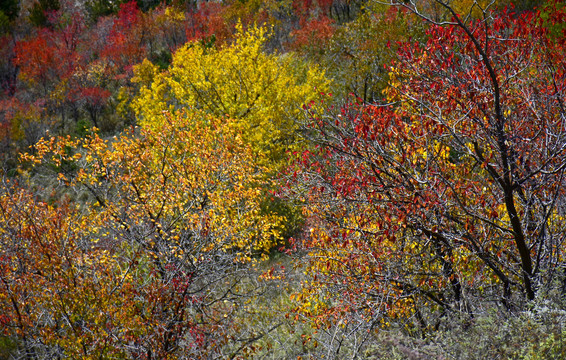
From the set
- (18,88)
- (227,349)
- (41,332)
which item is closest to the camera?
(41,332)

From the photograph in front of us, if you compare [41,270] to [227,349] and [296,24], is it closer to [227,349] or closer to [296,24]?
[227,349]

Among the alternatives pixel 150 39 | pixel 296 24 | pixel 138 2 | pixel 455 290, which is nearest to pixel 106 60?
pixel 150 39

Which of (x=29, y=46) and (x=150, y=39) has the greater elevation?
(x=150, y=39)

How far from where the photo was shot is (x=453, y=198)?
7492 millimetres

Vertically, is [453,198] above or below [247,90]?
below

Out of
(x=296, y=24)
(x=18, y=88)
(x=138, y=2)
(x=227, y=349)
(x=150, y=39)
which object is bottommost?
(x=18, y=88)

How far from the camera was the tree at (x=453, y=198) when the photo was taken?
19.7 feet

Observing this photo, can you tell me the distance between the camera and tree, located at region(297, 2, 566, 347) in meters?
6.00

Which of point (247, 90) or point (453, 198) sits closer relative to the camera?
point (453, 198)

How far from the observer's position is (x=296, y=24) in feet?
131

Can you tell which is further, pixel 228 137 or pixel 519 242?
pixel 228 137

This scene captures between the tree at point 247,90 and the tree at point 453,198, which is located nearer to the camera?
the tree at point 453,198

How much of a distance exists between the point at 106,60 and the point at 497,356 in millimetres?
40511

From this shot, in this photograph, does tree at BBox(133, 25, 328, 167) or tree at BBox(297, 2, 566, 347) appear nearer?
tree at BBox(297, 2, 566, 347)
